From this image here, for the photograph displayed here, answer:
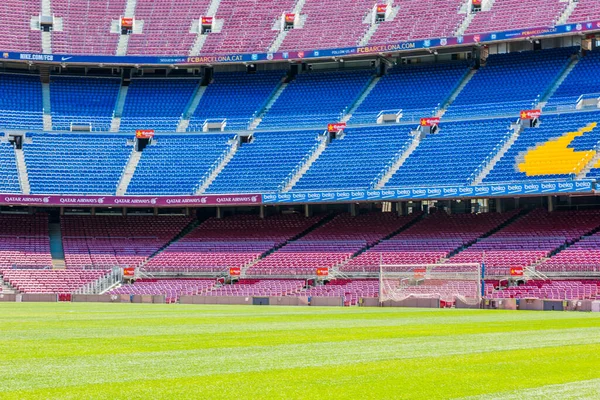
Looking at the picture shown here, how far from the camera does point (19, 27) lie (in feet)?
241

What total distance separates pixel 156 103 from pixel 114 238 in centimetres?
1229

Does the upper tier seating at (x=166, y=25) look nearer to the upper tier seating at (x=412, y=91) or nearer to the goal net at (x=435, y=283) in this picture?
the upper tier seating at (x=412, y=91)

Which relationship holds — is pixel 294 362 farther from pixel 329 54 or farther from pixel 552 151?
pixel 329 54

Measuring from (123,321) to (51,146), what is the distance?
43.2 metres

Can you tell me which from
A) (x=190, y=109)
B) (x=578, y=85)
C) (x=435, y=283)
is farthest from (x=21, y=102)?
(x=578, y=85)

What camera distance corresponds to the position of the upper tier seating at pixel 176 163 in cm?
6425

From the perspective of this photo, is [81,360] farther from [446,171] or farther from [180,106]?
[180,106]

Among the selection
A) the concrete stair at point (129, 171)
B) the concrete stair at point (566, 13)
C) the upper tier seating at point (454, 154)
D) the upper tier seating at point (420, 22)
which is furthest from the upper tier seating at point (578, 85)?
the concrete stair at point (129, 171)

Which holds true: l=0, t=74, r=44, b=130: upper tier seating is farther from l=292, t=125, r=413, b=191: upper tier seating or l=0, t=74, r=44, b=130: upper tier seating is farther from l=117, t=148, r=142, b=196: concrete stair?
l=292, t=125, r=413, b=191: upper tier seating

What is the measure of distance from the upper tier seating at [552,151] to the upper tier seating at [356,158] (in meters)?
7.69

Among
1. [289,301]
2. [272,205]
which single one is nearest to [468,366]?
[289,301]

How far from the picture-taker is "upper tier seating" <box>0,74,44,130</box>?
68.5 m

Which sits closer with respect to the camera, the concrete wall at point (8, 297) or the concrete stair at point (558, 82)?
the concrete wall at point (8, 297)

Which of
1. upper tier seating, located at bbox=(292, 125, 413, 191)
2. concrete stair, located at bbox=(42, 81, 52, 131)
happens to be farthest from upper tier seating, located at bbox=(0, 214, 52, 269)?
upper tier seating, located at bbox=(292, 125, 413, 191)
